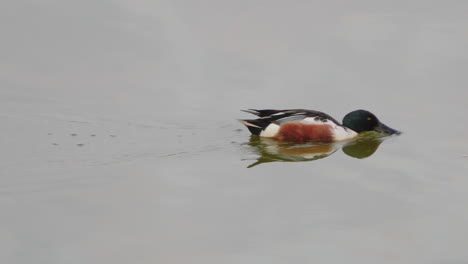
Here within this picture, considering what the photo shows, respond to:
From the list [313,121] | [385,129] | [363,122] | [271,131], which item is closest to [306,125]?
[313,121]

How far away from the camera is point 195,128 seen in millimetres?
12180

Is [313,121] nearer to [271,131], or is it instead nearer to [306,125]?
[306,125]

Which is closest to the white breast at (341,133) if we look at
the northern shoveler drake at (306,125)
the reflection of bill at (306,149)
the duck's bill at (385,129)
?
the northern shoveler drake at (306,125)

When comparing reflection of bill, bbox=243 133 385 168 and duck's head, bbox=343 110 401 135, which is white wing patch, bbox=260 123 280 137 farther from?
duck's head, bbox=343 110 401 135

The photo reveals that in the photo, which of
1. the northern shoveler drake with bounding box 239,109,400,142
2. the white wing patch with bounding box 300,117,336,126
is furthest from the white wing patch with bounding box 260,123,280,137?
the white wing patch with bounding box 300,117,336,126

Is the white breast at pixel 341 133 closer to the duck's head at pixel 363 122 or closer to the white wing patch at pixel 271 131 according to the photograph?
the duck's head at pixel 363 122

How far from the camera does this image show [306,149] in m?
12.2

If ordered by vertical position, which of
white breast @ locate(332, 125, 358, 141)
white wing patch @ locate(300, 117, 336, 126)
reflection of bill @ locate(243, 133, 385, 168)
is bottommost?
reflection of bill @ locate(243, 133, 385, 168)

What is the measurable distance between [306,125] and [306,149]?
1.66ft

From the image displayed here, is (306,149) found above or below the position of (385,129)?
below

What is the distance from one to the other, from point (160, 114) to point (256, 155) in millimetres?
1646

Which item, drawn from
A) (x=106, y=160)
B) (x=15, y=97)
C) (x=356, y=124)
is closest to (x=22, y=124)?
(x=15, y=97)

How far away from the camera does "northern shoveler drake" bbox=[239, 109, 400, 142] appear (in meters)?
12.5

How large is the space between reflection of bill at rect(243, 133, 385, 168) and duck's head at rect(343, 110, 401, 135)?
15 centimetres
